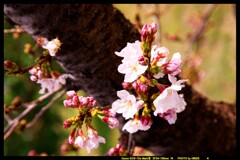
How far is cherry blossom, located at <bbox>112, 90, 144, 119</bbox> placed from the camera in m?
0.95

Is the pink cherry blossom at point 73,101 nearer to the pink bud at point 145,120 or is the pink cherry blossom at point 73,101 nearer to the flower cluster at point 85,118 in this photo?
the flower cluster at point 85,118

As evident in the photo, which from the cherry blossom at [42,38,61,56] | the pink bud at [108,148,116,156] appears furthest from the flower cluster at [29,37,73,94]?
the pink bud at [108,148,116,156]

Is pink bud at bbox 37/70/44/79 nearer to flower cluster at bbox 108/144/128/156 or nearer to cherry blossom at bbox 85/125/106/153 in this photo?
cherry blossom at bbox 85/125/106/153

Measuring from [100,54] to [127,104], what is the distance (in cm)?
40

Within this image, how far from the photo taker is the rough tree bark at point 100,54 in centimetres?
123

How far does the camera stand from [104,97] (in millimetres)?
1450

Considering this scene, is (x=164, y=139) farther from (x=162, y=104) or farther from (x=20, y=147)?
(x=20, y=147)

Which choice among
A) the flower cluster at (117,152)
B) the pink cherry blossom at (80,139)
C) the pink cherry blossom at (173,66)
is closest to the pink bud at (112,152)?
the flower cluster at (117,152)

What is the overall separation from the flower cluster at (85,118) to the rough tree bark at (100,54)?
32 cm

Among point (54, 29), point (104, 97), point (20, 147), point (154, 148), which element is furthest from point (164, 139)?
→ point (20, 147)

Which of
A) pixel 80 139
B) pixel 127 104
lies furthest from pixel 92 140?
pixel 127 104

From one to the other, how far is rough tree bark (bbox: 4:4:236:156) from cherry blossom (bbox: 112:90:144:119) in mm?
362

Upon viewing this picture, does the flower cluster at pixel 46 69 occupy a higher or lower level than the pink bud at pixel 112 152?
higher

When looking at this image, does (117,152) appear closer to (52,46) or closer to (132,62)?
(52,46)
